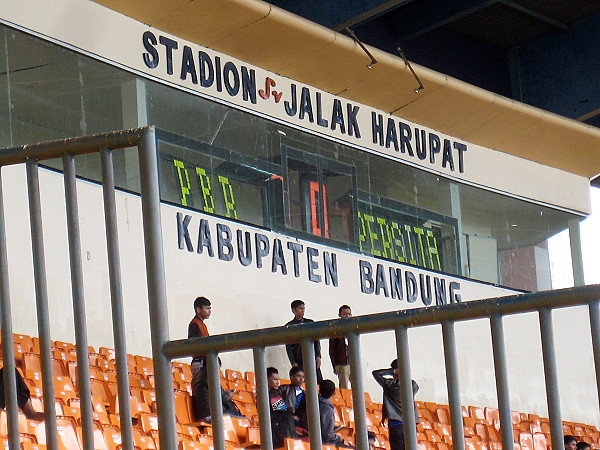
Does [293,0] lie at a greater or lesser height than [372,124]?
greater

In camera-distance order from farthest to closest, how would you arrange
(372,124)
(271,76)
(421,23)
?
1. (421,23)
2. (372,124)
3. (271,76)

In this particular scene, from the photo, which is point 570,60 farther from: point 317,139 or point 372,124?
point 317,139

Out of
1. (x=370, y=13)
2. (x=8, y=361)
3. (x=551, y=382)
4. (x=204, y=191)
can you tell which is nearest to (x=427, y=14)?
(x=370, y=13)

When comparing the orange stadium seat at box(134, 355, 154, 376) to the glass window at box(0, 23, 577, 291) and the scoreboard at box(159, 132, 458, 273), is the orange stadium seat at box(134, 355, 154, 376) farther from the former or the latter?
the scoreboard at box(159, 132, 458, 273)

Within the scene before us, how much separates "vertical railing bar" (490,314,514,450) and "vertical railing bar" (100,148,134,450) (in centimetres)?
70

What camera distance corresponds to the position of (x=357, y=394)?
2.06m

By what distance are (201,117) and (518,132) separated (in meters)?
5.38

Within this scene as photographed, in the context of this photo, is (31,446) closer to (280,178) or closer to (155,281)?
(155,281)

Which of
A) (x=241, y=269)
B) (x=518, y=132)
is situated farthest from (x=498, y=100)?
(x=241, y=269)

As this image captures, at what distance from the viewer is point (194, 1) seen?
34.4 ft

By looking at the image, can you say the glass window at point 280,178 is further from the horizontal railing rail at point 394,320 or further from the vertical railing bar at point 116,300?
the horizontal railing rail at point 394,320

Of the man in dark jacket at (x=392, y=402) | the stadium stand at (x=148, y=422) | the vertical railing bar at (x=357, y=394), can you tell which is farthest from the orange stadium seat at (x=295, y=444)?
the vertical railing bar at (x=357, y=394)

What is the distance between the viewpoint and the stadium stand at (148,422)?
13.2 feet

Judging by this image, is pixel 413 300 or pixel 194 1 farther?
pixel 413 300
